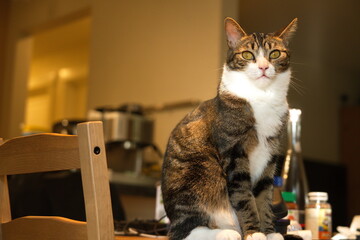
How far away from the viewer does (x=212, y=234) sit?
36.2 inches

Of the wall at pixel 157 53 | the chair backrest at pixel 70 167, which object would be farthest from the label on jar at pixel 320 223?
the wall at pixel 157 53

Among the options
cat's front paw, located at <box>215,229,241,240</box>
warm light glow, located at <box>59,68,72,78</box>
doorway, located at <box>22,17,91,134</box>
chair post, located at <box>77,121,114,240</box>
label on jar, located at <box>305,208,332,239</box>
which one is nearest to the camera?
chair post, located at <box>77,121,114,240</box>

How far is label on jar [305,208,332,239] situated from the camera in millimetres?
1250

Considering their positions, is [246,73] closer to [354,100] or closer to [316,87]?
[316,87]

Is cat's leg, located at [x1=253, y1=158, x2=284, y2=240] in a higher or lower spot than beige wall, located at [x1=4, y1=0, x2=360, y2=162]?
lower

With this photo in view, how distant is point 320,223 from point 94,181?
72 centimetres

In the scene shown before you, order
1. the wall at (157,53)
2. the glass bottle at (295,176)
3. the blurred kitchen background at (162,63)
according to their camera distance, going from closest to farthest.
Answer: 1. the glass bottle at (295,176)
2. the wall at (157,53)
3. the blurred kitchen background at (162,63)

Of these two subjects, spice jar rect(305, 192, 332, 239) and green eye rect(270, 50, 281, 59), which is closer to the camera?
green eye rect(270, 50, 281, 59)

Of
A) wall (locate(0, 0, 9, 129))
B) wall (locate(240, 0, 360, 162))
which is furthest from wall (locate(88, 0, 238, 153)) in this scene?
wall (locate(0, 0, 9, 129))

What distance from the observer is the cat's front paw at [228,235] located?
88 cm

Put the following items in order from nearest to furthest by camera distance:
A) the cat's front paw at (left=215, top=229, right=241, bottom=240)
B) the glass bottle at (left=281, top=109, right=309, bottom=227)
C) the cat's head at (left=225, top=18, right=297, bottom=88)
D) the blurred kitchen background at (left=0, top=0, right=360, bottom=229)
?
the cat's front paw at (left=215, top=229, right=241, bottom=240) → the cat's head at (left=225, top=18, right=297, bottom=88) → the glass bottle at (left=281, top=109, right=309, bottom=227) → the blurred kitchen background at (left=0, top=0, right=360, bottom=229)

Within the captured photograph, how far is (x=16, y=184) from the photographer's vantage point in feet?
6.39

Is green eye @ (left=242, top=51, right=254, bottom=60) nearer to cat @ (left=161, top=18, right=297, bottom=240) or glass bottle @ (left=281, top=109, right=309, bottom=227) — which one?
cat @ (left=161, top=18, right=297, bottom=240)

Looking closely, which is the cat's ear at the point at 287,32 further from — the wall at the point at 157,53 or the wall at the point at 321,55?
the wall at the point at 321,55
